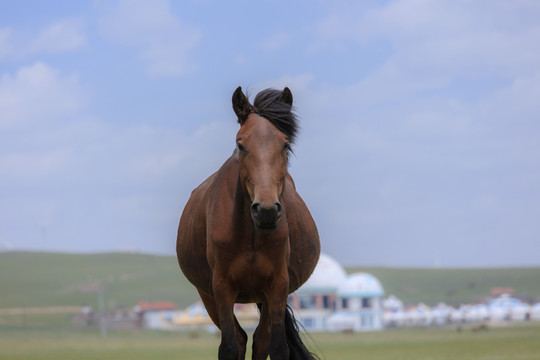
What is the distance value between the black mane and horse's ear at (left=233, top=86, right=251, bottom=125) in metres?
0.10

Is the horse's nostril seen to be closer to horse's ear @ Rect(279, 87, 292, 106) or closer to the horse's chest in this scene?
the horse's chest

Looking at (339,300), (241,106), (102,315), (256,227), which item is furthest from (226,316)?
(102,315)

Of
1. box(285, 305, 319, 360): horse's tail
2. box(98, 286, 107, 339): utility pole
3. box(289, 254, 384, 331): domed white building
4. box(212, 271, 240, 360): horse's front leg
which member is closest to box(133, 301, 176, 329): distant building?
box(98, 286, 107, 339): utility pole

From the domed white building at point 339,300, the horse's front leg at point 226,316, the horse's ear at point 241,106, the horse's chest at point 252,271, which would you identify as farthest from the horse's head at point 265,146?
the domed white building at point 339,300

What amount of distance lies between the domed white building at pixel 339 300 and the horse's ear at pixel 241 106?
128 m

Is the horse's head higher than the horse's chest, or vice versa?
the horse's head

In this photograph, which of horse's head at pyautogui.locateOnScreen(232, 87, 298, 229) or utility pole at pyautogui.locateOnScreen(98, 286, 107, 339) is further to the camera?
utility pole at pyautogui.locateOnScreen(98, 286, 107, 339)

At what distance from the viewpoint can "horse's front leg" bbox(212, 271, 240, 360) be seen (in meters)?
8.72

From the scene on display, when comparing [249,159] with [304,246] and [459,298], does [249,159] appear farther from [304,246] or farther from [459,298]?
[459,298]

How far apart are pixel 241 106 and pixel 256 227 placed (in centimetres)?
148

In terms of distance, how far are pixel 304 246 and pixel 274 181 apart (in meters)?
2.26

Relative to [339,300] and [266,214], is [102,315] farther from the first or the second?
[266,214]

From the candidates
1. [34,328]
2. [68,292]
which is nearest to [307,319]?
[34,328]

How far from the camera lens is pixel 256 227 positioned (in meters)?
7.90
